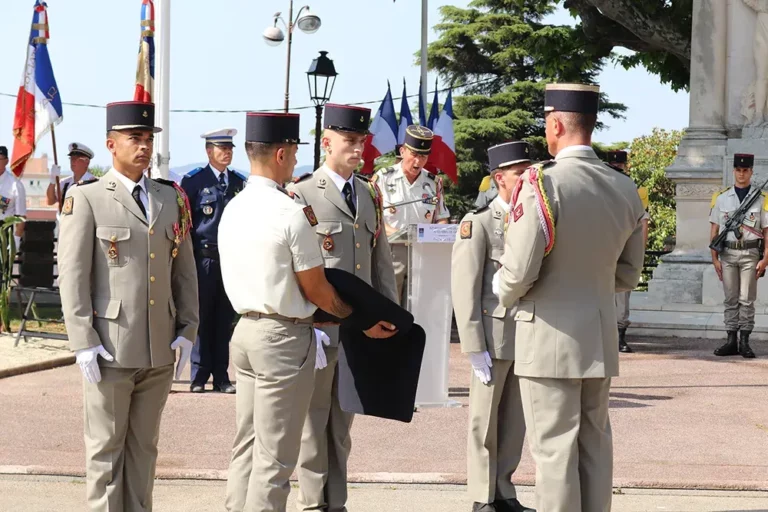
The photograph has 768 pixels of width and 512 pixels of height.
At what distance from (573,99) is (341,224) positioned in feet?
5.30

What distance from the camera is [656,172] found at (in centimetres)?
4803

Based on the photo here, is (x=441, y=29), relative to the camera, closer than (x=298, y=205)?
No

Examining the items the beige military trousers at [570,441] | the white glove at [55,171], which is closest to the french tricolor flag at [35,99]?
the white glove at [55,171]

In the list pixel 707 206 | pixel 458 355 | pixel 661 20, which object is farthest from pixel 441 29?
pixel 458 355

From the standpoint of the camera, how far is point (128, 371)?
5.87 meters

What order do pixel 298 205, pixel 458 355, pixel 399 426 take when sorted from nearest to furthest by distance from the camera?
pixel 298 205 < pixel 399 426 < pixel 458 355

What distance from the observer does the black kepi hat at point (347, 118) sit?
6.47 metres

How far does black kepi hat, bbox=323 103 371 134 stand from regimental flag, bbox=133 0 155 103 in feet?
22.1

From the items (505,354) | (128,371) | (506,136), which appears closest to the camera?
(128,371)

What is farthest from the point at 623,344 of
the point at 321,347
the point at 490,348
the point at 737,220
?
the point at 321,347

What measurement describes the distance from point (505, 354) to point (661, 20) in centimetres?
1657

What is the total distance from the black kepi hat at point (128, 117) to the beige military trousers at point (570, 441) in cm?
214

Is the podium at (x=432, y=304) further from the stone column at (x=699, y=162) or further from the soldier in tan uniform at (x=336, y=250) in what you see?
the stone column at (x=699, y=162)

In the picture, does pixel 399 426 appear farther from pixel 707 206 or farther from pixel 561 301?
pixel 707 206
